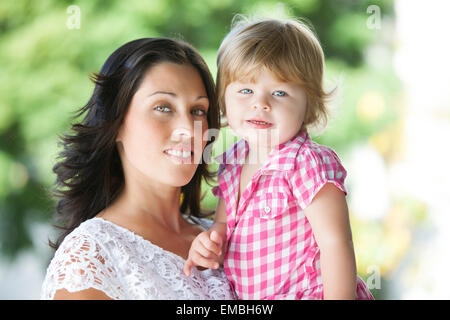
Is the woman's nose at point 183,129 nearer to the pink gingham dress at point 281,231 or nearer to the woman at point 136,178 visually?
the woman at point 136,178

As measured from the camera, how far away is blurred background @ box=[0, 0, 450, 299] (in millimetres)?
3334

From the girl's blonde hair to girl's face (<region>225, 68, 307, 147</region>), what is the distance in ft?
0.07

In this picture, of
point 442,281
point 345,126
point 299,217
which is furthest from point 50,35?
point 442,281

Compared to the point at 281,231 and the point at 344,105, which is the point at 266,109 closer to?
the point at 281,231

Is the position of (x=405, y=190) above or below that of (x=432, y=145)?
below

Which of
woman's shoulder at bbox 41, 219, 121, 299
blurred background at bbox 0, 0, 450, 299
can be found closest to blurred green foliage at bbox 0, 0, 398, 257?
blurred background at bbox 0, 0, 450, 299

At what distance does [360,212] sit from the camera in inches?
146

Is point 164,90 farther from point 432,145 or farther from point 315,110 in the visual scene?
point 432,145

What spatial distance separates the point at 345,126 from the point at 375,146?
38cm

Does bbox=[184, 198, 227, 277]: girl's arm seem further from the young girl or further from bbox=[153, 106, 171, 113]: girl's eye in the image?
bbox=[153, 106, 171, 113]: girl's eye

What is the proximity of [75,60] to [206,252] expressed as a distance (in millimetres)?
2443

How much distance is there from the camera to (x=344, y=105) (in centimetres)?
344

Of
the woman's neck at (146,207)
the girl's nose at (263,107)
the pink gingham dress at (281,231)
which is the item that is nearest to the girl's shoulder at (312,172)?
the pink gingham dress at (281,231)

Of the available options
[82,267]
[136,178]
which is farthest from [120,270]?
[136,178]
